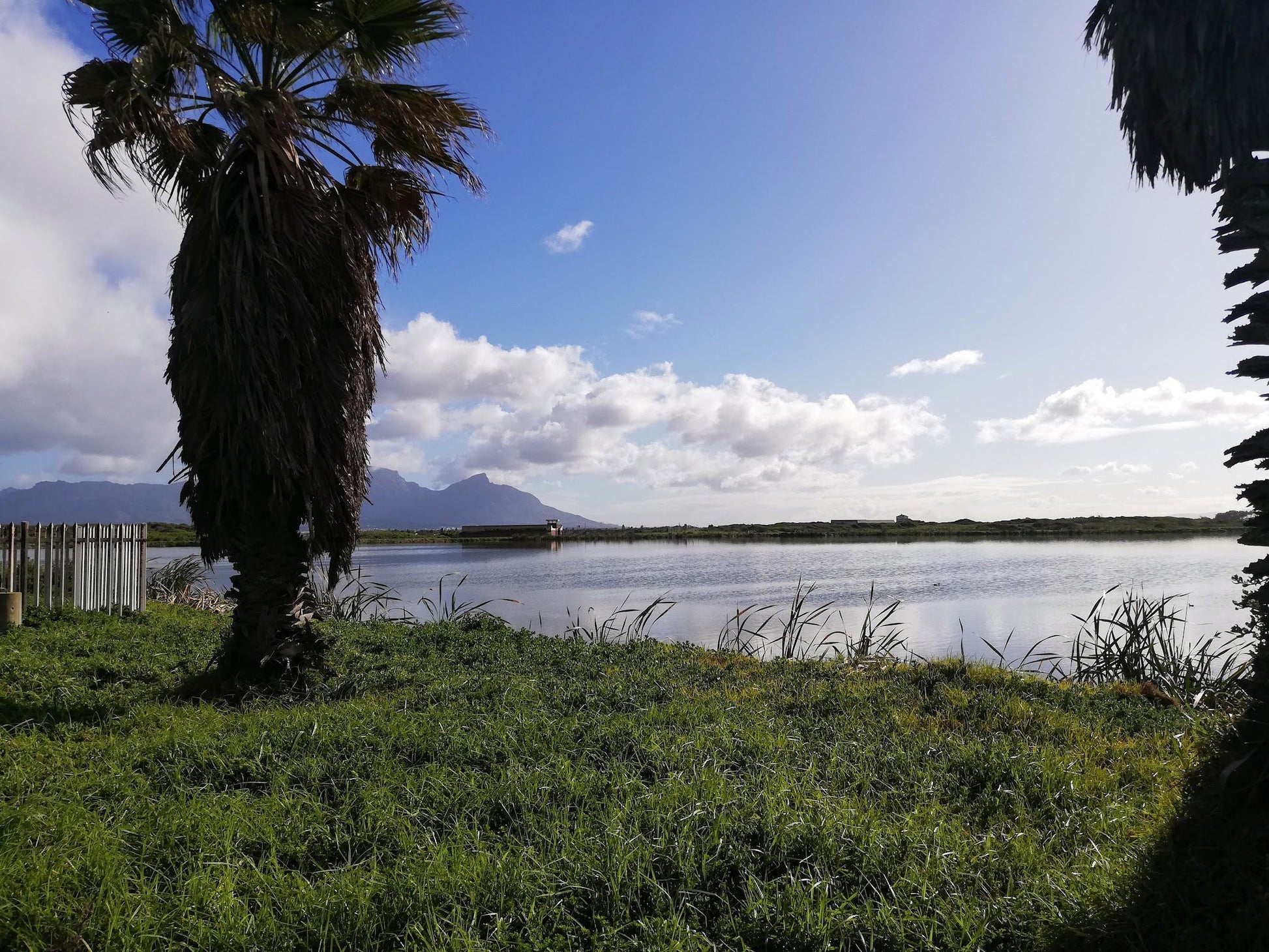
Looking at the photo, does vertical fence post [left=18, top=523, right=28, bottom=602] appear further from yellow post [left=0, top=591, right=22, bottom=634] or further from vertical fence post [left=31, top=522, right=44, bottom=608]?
yellow post [left=0, top=591, right=22, bottom=634]

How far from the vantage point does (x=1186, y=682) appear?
7.94 meters

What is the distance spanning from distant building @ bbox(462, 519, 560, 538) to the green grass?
5307 centimetres

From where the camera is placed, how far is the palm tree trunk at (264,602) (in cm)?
725

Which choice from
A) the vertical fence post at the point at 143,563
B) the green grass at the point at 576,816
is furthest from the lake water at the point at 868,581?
the green grass at the point at 576,816

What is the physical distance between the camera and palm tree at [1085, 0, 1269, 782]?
2.81 metres

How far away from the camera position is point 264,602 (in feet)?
23.9

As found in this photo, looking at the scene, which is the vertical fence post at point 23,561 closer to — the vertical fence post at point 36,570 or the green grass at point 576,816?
the vertical fence post at point 36,570

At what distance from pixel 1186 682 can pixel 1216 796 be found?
6.50 meters

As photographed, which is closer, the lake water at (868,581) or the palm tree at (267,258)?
the palm tree at (267,258)

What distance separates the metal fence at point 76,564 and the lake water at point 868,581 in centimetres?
506

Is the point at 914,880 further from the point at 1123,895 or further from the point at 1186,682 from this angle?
the point at 1186,682

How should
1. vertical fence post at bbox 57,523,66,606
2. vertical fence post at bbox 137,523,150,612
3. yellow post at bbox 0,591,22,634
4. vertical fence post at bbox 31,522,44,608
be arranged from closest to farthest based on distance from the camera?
yellow post at bbox 0,591,22,634, vertical fence post at bbox 31,522,44,608, vertical fence post at bbox 57,523,66,606, vertical fence post at bbox 137,523,150,612

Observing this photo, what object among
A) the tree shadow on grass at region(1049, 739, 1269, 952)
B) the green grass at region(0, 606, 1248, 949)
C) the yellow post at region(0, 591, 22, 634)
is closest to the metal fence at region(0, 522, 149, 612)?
the yellow post at region(0, 591, 22, 634)

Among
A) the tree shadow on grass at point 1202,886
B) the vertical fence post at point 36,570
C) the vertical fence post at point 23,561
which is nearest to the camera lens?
the tree shadow on grass at point 1202,886
